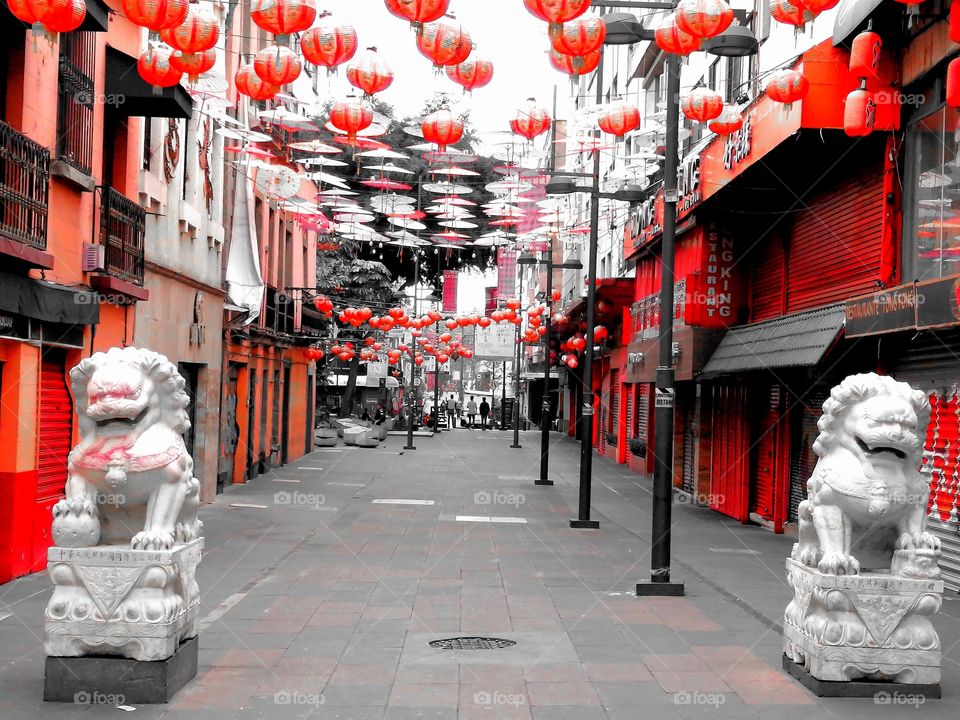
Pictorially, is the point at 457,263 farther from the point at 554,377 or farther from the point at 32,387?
the point at 32,387

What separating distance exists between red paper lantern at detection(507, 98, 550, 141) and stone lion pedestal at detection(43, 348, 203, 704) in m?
6.07

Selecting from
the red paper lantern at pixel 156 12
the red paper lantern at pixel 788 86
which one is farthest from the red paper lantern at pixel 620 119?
the red paper lantern at pixel 156 12

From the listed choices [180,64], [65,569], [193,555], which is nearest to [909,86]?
[180,64]

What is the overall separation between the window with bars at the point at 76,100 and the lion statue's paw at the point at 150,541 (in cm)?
691

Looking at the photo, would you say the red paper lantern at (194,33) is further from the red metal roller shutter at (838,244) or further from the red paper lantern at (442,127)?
the red metal roller shutter at (838,244)

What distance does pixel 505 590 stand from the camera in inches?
465

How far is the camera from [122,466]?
732cm

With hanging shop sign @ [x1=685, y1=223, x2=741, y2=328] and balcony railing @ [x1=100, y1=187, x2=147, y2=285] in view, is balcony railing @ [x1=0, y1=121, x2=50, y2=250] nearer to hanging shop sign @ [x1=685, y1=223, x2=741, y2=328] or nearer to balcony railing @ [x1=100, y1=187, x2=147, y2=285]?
balcony railing @ [x1=100, y1=187, x2=147, y2=285]

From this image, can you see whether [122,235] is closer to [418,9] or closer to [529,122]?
[529,122]

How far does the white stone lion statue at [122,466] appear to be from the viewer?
23.9 feet

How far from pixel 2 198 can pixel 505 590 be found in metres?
6.56

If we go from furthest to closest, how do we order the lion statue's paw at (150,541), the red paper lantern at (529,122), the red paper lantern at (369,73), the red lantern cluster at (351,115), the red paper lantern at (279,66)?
the red paper lantern at (529,122)
the red lantern cluster at (351,115)
the red paper lantern at (369,73)
the red paper lantern at (279,66)
the lion statue's paw at (150,541)

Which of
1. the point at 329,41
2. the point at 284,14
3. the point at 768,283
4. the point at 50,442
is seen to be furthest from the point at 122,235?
the point at 768,283

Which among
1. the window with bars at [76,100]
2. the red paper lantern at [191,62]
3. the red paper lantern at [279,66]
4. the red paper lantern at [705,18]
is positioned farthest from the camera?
the window with bars at [76,100]
